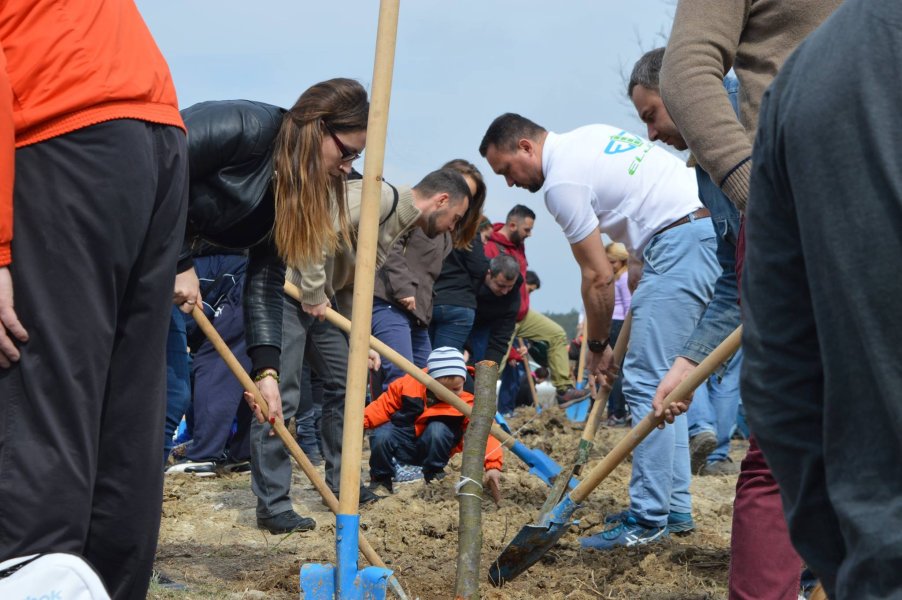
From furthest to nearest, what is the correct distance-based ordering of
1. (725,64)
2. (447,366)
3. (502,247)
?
(502,247) → (447,366) → (725,64)

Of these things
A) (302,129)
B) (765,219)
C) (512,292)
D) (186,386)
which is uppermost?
(765,219)

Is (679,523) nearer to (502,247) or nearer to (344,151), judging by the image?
(344,151)

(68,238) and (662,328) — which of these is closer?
(68,238)

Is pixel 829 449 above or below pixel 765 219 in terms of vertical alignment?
below

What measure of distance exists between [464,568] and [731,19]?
5.87ft

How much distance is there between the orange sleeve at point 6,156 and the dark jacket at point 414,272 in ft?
14.9

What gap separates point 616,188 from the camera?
4391mm

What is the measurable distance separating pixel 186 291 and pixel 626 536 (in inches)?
82.1

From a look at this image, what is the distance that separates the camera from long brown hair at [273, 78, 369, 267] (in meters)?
3.24

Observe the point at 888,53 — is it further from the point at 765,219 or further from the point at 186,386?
the point at 186,386

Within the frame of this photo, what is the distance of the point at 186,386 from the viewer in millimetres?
4738

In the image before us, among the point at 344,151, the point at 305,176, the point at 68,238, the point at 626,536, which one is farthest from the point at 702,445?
the point at 68,238

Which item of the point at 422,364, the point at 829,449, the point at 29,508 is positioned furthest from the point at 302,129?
the point at 422,364

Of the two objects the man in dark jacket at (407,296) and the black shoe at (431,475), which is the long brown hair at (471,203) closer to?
the man in dark jacket at (407,296)
